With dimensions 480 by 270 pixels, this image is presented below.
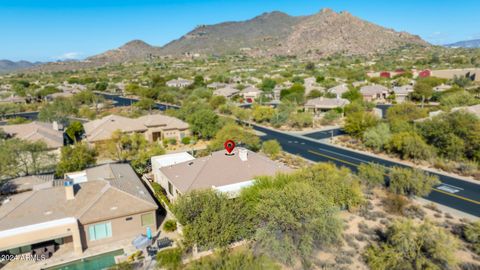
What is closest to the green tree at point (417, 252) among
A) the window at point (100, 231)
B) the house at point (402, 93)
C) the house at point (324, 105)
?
the window at point (100, 231)

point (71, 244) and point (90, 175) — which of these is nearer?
point (71, 244)

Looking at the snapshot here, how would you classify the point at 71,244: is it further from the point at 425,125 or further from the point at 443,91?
the point at 443,91

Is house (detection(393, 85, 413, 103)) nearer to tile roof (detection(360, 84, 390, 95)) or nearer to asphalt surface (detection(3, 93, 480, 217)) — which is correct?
tile roof (detection(360, 84, 390, 95))

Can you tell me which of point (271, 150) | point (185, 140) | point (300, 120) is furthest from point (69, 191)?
point (300, 120)

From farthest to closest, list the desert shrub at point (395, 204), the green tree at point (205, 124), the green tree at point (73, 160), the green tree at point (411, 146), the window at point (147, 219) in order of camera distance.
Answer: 1. the green tree at point (205, 124)
2. the green tree at point (411, 146)
3. the green tree at point (73, 160)
4. the desert shrub at point (395, 204)
5. the window at point (147, 219)

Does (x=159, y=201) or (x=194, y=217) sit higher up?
(x=194, y=217)

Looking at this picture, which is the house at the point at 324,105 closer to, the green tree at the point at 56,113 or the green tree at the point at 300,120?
the green tree at the point at 300,120

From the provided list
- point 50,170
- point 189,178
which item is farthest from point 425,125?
point 50,170
